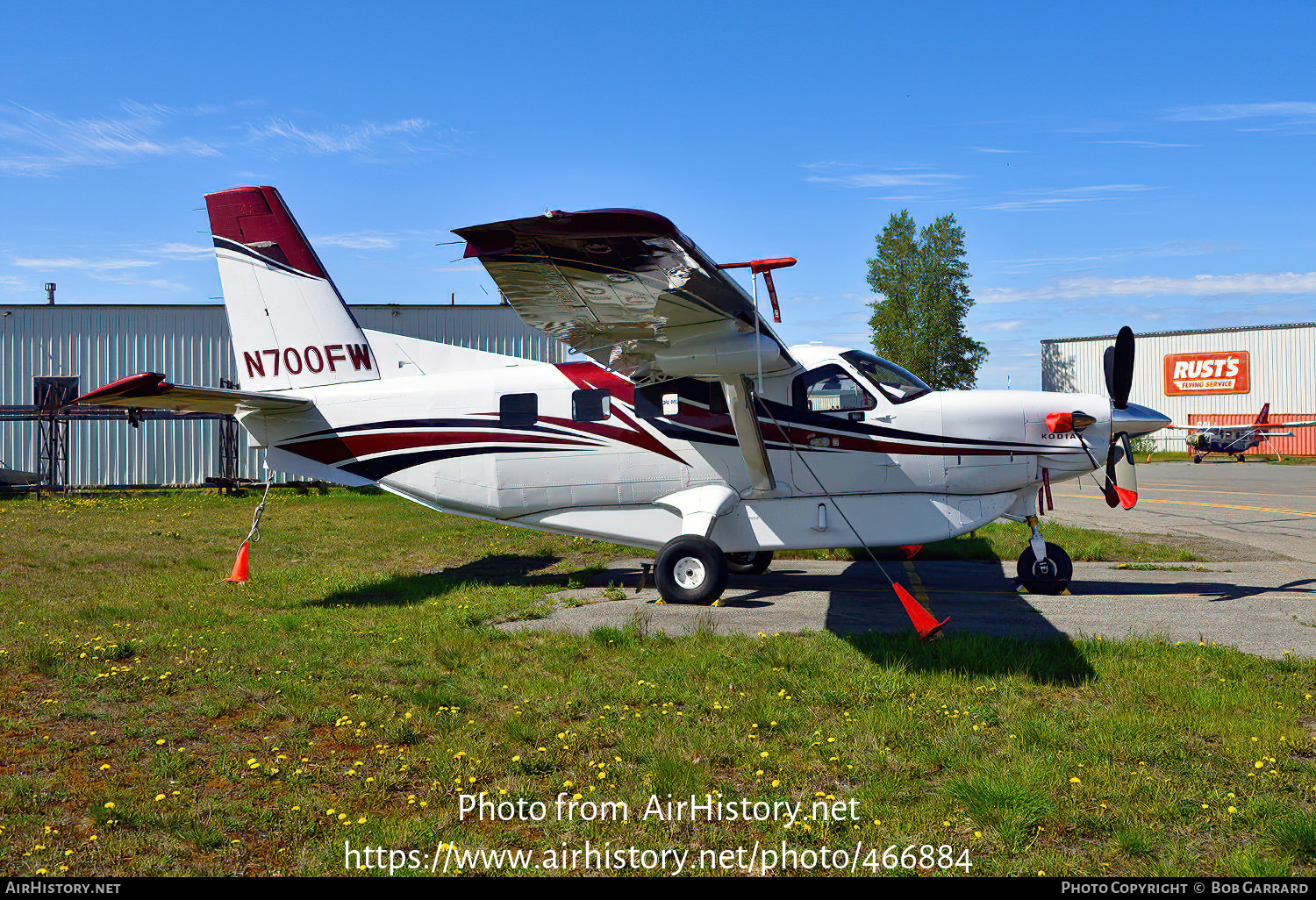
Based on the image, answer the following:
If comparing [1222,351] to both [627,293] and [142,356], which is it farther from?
[142,356]

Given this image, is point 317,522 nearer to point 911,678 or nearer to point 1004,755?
point 911,678

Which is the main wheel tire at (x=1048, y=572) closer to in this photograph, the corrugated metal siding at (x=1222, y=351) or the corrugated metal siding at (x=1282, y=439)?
the corrugated metal siding at (x=1222, y=351)

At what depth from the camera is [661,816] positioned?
4.09 meters

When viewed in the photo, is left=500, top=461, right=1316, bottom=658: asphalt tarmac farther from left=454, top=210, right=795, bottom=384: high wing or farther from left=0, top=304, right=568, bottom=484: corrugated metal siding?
left=0, top=304, right=568, bottom=484: corrugated metal siding

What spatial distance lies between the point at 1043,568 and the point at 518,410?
6.79 meters

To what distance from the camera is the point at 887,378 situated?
1009cm

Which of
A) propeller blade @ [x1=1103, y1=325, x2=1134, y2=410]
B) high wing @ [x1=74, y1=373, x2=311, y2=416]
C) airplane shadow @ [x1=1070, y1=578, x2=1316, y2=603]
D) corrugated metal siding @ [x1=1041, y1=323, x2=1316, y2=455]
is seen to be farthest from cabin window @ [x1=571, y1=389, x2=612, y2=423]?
corrugated metal siding @ [x1=1041, y1=323, x2=1316, y2=455]

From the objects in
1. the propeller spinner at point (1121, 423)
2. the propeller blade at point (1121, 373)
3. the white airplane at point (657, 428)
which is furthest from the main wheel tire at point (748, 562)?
the propeller blade at point (1121, 373)

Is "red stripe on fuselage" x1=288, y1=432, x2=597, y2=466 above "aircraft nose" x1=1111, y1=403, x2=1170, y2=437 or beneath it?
beneath

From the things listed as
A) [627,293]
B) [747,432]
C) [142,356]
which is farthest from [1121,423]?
[142,356]

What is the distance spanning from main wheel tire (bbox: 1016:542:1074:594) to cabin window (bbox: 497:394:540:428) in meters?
6.34

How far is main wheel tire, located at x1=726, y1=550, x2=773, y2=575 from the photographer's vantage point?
38.7 feet
